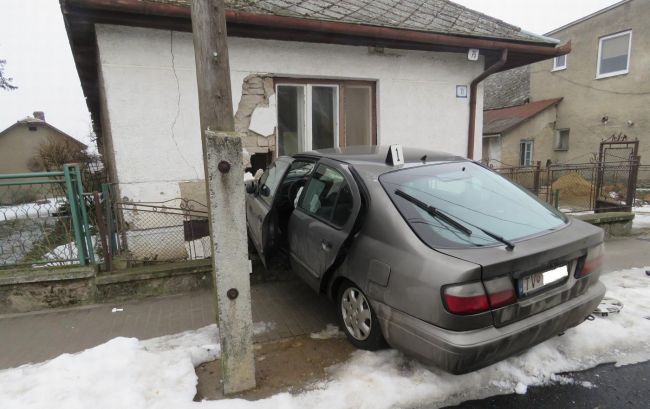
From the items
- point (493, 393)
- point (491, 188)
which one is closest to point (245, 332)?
point (493, 393)

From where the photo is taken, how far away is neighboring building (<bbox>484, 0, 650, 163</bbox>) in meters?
14.0

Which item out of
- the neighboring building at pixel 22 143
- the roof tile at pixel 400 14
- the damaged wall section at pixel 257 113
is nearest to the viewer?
the roof tile at pixel 400 14

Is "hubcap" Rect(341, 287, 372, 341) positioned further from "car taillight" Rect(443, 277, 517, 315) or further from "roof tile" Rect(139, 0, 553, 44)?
"roof tile" Rect(139, 0, 553, 44)

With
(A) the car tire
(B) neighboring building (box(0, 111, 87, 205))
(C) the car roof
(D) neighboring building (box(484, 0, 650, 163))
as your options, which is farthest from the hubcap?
(B) neighboring building (box(0, 111, 87, 205))

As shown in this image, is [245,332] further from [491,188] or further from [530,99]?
[530,99]

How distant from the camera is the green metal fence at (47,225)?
13.2ft

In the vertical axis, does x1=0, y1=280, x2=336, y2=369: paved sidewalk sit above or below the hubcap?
below

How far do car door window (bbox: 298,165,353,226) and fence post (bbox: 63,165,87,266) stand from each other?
Result: 2416mm

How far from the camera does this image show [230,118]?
245 cm

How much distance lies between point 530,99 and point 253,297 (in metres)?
19.3

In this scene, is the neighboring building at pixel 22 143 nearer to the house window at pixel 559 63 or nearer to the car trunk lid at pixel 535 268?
the house window at pixel 559 63

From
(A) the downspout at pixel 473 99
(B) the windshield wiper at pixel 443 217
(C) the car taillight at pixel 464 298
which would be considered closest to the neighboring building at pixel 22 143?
(A) the downspout at pixel 473 99

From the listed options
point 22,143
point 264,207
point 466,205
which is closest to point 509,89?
point 264,207

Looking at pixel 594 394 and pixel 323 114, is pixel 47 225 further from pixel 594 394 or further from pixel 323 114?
pixel 594 394
